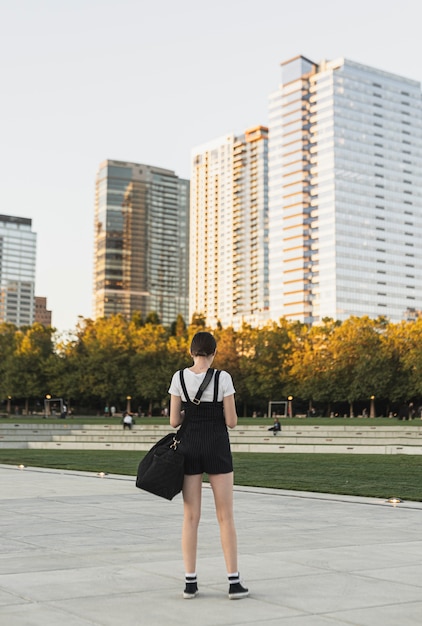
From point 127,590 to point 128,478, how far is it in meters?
12.0

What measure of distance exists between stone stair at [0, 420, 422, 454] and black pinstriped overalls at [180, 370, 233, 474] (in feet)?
81.0

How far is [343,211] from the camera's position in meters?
190

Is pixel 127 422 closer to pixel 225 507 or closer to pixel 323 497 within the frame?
pixel 323 497

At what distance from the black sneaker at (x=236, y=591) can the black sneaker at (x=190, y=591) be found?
0.28 meters

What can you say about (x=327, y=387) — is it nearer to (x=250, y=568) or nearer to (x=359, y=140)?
(x=250, y=568)

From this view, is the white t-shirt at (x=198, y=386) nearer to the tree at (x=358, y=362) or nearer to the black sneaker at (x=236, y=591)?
the black sneaker at (x=236, y=591)

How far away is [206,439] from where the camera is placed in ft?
20.7

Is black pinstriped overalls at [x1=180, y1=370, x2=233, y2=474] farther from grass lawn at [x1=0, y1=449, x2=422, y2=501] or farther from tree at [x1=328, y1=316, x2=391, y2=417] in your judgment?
tree at [x1=328, y1=316, x2=391, y2=417]

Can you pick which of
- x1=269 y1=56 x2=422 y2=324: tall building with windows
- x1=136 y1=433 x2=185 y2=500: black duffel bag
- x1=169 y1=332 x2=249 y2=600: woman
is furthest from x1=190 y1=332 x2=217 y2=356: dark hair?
x1=269 y1=56 x2=422 y2=324: tall building with windows

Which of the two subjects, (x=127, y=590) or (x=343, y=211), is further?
(x=343, y=211)

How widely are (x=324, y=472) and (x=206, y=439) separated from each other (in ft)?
46.4

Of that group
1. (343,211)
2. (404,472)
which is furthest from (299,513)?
(343,211)

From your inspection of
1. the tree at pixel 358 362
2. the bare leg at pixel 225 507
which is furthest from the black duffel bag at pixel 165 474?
the tree at pixel 358 362

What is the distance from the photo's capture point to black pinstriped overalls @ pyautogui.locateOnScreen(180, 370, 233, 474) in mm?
6285
